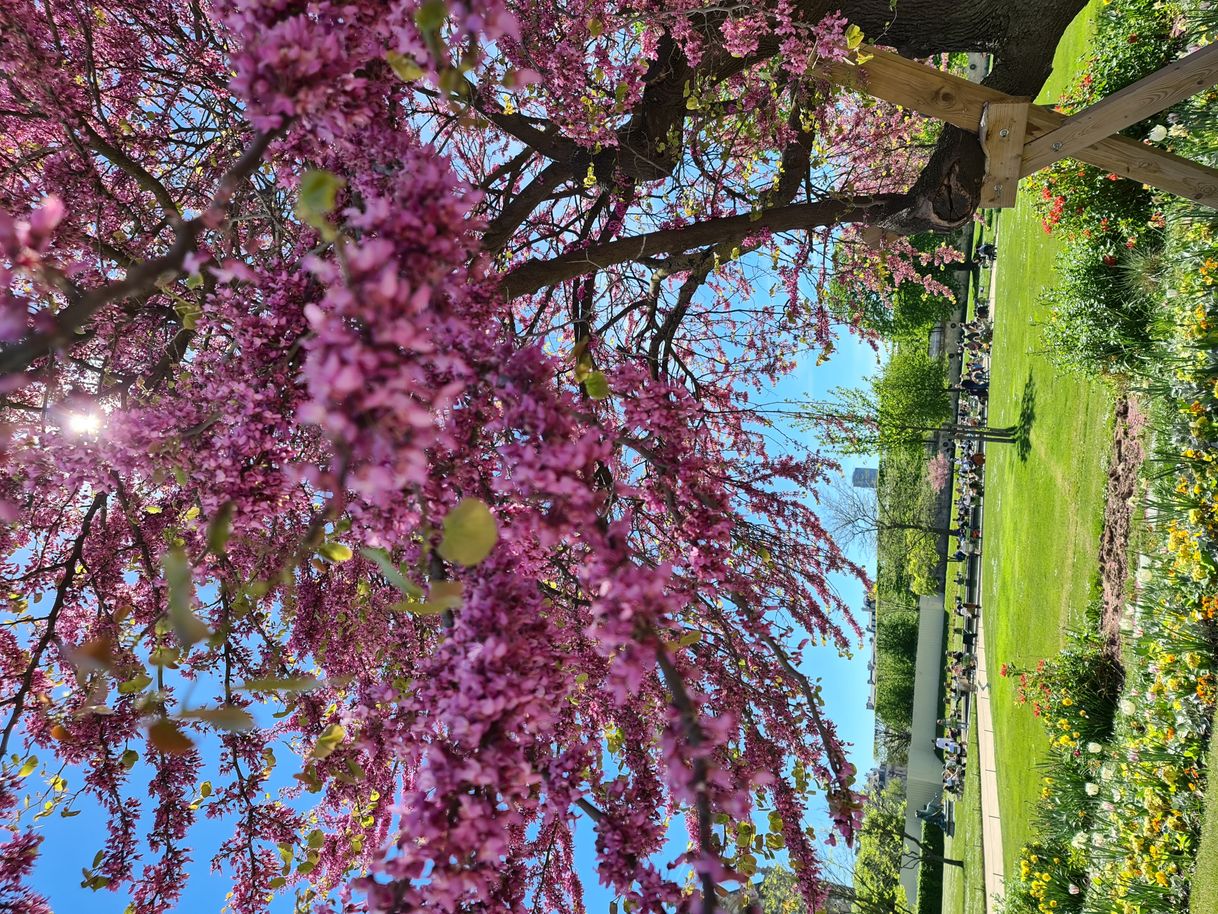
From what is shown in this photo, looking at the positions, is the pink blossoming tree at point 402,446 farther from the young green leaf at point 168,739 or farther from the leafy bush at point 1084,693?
the leafy bush at point 1084,693

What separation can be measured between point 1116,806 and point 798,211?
627 centimetres

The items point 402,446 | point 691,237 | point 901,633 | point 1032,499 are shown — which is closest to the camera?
point 402,446

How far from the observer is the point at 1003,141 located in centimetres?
371

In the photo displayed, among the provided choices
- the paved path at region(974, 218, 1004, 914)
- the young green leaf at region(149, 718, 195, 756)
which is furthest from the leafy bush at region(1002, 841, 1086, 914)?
the young green leaf at region(149, 718, 195, 756)

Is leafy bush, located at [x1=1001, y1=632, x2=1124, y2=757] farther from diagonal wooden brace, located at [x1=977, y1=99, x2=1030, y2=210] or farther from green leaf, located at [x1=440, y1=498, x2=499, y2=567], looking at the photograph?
green leaf, located at [x1=440, y1=498, x2=499, y2=567]

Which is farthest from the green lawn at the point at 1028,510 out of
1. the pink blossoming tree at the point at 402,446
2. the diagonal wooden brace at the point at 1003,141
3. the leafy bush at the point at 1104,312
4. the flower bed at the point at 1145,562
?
the diagonal wooden brace at the point at 1003,141

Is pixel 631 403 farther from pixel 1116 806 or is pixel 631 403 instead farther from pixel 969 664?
pixel 969 664

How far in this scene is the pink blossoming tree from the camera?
1.32m

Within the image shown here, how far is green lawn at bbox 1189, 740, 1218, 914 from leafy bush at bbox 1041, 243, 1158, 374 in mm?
3804

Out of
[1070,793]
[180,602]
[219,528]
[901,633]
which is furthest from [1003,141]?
[901,633]

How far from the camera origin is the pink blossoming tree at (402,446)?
4.34 feet

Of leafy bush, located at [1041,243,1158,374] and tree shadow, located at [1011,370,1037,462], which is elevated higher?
tree shadow, located at [1011,370,1037,462]

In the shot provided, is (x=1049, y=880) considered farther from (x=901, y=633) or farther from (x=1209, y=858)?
(x=901, y=633)

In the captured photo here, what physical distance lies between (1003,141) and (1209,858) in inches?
202
